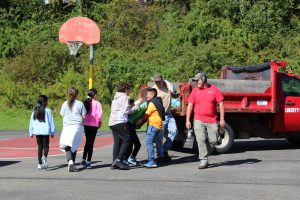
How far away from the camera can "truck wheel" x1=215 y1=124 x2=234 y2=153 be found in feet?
47.5

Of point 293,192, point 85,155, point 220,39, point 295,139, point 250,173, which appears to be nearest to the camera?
point 293,192

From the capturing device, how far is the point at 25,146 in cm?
1666

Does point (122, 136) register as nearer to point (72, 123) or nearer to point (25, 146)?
point (72, 123)

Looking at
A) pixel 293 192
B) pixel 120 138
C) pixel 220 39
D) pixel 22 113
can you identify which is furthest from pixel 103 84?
pixel 293 192

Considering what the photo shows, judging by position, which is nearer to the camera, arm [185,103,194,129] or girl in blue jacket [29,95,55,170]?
arm [185,103,194,129]

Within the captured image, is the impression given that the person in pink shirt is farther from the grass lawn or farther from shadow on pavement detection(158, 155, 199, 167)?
the grass lawn

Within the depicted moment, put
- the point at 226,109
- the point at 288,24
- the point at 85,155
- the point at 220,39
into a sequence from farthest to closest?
1. the point at 288,24
2. the point at 220,39
3. the point at 226,109
4. the point at 85,155

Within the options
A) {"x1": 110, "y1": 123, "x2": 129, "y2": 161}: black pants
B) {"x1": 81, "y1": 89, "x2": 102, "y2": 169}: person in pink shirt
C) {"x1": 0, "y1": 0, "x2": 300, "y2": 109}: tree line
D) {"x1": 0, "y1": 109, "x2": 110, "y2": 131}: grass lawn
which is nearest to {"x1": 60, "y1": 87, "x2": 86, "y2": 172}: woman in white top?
{"x1": 81, "y1": 89, "x2": 102, "y2": 169}: person in pink shirt

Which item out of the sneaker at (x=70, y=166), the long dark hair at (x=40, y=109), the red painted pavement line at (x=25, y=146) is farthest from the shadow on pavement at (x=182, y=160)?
the red painted pavement line at (x=25, y=146)

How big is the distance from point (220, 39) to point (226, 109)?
1629 centimetres

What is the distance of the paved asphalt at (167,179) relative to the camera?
9.30m

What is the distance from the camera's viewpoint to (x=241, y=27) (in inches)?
1245

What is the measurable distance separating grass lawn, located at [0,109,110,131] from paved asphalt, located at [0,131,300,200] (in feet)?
29.6

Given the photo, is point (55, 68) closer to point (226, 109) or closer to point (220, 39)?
point (220, 39)
